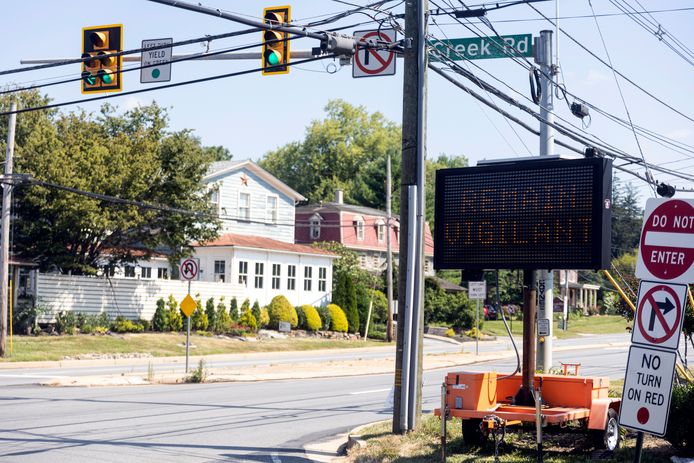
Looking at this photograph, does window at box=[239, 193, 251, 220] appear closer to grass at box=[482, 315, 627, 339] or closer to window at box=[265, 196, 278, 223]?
window at box=[265, 196, 278, 223]

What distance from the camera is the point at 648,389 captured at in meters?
7.72

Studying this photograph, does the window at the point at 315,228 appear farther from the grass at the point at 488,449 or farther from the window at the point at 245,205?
the grass at the point at 488,449

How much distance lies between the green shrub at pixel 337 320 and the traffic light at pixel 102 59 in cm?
3311

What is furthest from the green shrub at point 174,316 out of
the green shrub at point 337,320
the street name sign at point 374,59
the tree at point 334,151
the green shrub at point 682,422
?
the tree at point 334,151

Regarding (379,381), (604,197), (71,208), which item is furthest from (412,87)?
(71,208)

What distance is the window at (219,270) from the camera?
47.3m

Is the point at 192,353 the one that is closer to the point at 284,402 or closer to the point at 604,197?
the point at 284,402

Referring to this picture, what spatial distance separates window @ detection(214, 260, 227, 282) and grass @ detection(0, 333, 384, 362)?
19.6ft

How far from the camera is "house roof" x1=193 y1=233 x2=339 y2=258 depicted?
47.0m

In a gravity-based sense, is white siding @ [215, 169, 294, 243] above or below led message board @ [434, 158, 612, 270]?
above

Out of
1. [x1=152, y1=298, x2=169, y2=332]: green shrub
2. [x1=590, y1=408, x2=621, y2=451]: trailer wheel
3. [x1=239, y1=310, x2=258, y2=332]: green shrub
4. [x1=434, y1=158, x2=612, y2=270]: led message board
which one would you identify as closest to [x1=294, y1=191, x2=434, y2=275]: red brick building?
[x1=239, y1=310, x2=258, y2=332]: green shrub

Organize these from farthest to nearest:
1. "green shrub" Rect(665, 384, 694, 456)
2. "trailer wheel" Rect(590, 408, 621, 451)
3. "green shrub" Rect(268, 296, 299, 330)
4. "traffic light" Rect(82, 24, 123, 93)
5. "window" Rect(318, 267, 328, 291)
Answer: "window" Rect(318, 267, 328, 291)
"green shrub" Rect(268, 296, 299, 330)
"traffic light" Rect(82, 24, 123, 93)
"trailer wheel" Rect(590, 408, 621, 451)
"green shrub" Rect(665, 384, 694, 456)

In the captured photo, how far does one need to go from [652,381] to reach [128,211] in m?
30.6

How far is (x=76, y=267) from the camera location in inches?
1455
